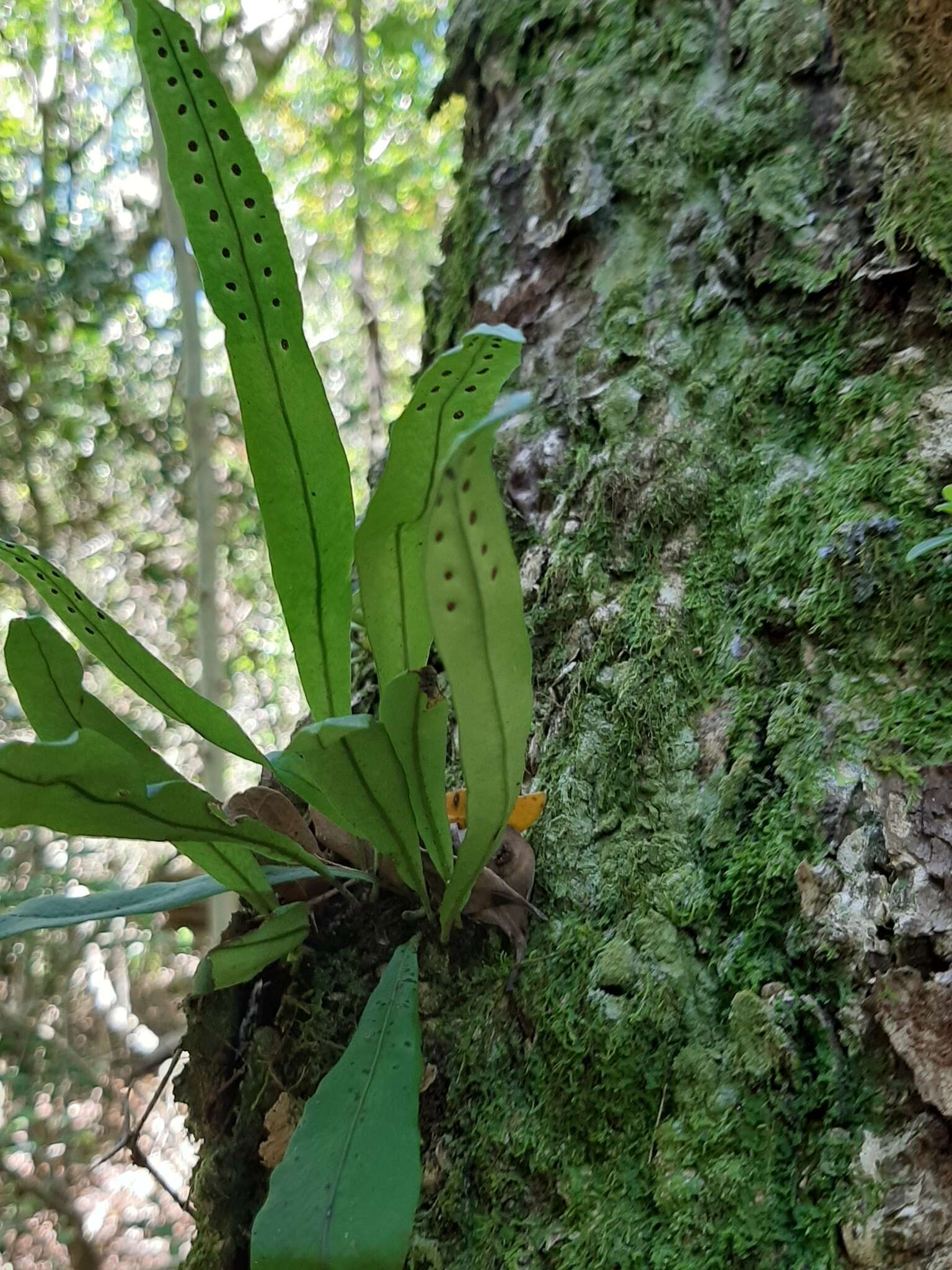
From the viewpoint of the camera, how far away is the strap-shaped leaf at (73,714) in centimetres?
61

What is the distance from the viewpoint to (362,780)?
59cm

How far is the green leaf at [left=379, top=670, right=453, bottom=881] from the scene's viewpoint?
1.84ft

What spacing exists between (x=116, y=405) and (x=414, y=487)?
287cm

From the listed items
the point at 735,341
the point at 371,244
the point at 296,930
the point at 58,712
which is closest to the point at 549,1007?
the point at 296,930

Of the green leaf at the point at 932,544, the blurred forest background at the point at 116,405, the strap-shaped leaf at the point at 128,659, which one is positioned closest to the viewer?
the green leaf at the point at 932,544

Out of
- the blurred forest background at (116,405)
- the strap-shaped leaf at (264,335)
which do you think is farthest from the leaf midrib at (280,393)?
the blurred forest background at (116,405)

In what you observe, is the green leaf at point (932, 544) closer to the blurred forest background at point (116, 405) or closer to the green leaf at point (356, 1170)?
the green leaf at point (356, 1170)

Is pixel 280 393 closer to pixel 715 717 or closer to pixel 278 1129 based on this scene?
pixel 715 717

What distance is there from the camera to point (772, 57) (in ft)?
3.13

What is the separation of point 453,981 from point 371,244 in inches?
142

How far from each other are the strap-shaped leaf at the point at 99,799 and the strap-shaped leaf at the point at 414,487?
0.20 metres

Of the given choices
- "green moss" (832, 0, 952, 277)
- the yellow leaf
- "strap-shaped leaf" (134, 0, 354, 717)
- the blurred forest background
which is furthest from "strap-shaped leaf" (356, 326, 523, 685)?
the blurred forest background

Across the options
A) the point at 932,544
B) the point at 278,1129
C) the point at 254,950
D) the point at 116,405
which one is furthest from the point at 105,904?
the point at 116,405

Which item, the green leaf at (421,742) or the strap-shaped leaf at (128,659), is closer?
the green leaf at (421,742)
